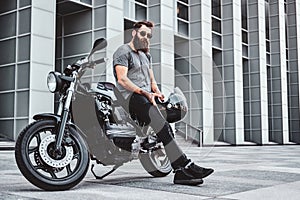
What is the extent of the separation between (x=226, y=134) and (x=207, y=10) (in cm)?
718

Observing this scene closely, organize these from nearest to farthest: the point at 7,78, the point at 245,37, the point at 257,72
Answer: the point at 7,78 < the point at 257,72 < the point at 245,37

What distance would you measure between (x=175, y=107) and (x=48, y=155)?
130cm

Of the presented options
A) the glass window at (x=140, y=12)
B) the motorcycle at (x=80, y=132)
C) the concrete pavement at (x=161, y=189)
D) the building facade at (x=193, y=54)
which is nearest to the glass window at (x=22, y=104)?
the building facade at (x=193, y=54)

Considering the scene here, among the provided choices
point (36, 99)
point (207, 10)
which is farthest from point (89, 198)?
point (207, 10)

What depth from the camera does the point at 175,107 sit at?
4.24 m

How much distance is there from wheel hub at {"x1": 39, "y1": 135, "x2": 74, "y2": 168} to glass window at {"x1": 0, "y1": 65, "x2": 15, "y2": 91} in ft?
39.5

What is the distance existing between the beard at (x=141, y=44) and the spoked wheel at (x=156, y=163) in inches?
48.1

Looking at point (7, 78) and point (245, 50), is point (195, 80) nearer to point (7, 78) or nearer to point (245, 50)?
point (7, 78)

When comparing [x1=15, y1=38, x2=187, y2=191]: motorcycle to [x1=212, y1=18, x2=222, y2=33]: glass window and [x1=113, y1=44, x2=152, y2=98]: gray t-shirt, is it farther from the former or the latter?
[x1=212, y1=18, x2=222, y2=33]: glass window

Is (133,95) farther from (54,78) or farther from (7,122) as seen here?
(7,122)

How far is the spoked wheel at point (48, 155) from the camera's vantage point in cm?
362

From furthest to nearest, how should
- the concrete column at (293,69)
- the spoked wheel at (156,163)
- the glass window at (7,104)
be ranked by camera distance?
the concrete column at (293,69) < the glass window at (7,104) < the spoked wheel at (156,163)

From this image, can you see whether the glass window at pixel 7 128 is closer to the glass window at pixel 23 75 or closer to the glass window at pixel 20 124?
the glass window at pixel 20 124

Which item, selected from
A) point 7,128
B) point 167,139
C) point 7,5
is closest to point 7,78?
point 7,128
